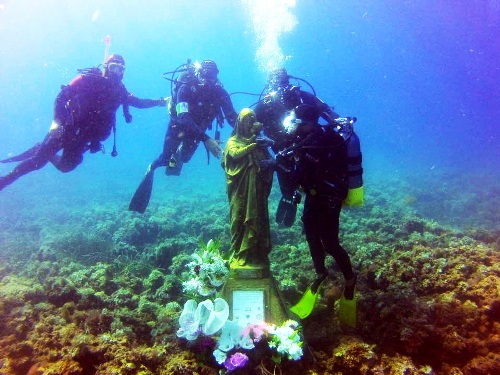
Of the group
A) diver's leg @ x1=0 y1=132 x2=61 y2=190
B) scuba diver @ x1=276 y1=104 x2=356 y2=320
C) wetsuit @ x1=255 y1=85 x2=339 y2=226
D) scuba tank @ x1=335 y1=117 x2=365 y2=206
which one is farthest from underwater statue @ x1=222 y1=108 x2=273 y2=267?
diver's leg @ x1=0 y1=132 x2=61 y2=190

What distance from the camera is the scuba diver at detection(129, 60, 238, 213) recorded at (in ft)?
26.1

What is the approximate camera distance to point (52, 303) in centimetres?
529

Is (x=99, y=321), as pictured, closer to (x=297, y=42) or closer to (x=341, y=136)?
(x=341, y=136)

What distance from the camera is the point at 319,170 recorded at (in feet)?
14.6

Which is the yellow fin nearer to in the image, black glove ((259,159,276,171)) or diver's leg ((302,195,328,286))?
diver's leg ((302,195,328,286))

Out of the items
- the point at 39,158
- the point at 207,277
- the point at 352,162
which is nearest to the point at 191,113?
the point at 39,158

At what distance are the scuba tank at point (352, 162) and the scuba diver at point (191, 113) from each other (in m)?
3.61

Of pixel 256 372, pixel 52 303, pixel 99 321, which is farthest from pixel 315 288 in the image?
pixel 52 303

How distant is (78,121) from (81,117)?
0.14 meters

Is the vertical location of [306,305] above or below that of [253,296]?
below

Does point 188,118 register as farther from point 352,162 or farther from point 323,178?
point 352,162

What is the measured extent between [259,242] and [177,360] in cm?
198

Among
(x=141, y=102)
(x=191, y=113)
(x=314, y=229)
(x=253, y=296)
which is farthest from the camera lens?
(x=141, y=102)

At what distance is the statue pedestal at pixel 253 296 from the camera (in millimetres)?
4516
